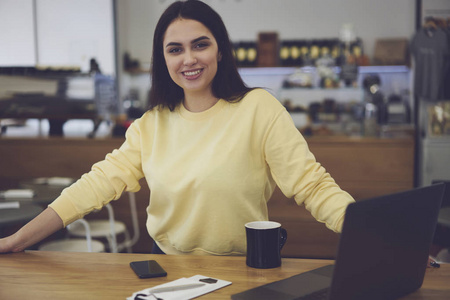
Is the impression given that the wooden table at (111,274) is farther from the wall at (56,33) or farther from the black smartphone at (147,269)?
the wall at (56,33)

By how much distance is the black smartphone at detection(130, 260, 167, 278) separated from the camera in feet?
3.66

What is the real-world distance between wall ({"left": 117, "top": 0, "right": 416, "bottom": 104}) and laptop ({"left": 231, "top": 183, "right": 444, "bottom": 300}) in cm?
542

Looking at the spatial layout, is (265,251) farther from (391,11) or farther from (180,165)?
(391,11)

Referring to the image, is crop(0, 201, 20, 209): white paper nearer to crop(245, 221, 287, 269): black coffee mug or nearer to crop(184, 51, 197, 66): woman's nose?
crop(184, 51, 197, 66): woman's nose

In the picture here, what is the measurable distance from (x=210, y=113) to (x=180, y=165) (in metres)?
0.19

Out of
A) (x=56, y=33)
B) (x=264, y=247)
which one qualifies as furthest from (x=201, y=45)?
(x=56, y=33)

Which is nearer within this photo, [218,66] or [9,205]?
[218,66]

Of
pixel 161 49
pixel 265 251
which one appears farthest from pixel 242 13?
pixel 265 251

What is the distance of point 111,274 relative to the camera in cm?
115

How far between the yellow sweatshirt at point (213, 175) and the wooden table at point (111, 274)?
0.55 feet

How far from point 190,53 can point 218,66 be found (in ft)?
0.48

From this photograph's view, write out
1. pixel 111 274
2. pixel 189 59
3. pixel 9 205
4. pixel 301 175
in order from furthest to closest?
pixel 9 205 → pixel 189 59 → pixel 301 175 → pixel 111 274

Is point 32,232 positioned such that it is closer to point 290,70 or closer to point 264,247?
point 264,247

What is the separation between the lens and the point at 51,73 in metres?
4.18
